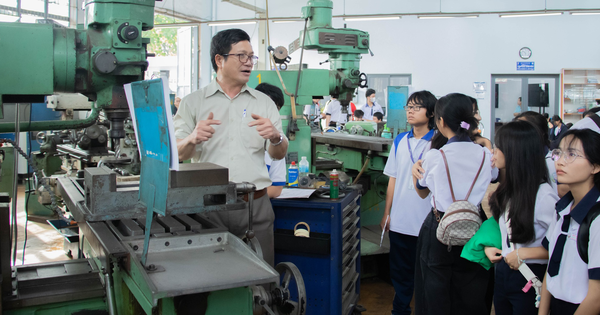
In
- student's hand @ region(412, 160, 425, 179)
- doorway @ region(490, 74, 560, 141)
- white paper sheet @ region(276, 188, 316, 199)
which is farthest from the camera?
doorway @ region(490, 74, 560, 141)

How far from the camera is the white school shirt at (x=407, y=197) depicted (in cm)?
238

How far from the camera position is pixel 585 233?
1.31 metres

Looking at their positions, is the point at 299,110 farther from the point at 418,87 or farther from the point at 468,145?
the point at 418,87

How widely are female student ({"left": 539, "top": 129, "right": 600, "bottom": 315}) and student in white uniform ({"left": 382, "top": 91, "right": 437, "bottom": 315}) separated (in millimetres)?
934

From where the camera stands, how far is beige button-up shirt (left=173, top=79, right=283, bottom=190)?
1.84m

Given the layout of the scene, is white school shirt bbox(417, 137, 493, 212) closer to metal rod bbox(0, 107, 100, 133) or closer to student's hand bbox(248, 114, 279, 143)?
student's hand bbox(248, 114, 279, 143)

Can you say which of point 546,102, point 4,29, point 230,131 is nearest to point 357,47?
point 230,131

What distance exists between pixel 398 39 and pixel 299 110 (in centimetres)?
720

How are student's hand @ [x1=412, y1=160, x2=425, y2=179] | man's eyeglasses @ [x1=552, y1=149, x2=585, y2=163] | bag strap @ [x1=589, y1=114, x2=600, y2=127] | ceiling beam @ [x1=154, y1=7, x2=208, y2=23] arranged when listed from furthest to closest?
ceiling beam @ [x1=154, y1=7, x2=208, y2=23]
bag strap @ [x1=589, y1=114, x2=600, y2=127]
student's hand @ [x1=412, y1=160, x2=425, y2=179]
man's eyeglasses @ [x1=552, y1=149, x2=585, y2=163]

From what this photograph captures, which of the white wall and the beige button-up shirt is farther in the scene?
the white wall

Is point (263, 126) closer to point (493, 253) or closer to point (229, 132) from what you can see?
point (229, 132)

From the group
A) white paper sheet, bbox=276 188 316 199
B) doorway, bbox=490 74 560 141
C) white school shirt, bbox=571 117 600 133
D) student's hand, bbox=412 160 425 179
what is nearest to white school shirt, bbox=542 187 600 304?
student's hand, bbox=412 160 425 179

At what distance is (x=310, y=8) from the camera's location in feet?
12.6

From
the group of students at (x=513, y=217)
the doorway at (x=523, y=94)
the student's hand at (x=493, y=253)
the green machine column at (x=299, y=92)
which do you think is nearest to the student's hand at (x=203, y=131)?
the group of students at (x=513, y=217)
